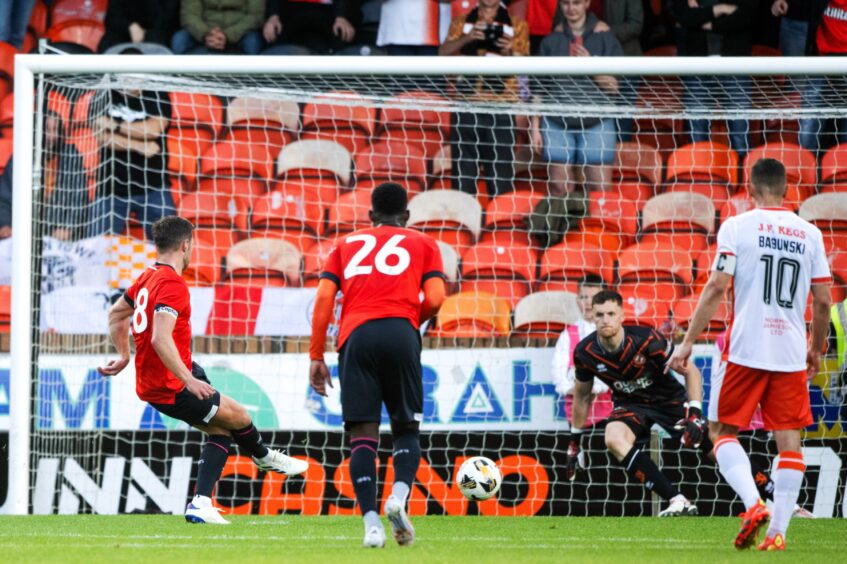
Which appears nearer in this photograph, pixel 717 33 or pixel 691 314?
pixel 691 314

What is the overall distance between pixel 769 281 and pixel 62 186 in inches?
242

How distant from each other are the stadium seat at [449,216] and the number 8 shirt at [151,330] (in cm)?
417

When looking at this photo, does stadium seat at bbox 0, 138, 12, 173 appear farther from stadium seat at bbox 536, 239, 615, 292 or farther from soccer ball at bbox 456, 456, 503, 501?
soccer ball at bbox 456, 456, 503, 501

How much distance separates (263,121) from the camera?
462 inches

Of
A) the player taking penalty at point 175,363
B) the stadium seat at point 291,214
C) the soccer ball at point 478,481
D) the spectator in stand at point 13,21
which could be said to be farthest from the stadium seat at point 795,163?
the spectator in stand at point 13,21

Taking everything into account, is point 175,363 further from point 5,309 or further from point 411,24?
point 411,24

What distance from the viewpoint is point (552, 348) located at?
9.27 m

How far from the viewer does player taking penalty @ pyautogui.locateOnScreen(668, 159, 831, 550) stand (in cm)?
574

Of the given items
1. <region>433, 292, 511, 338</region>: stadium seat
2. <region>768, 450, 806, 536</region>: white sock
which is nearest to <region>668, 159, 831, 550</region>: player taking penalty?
<region>768, 450, 806, 536</region>: white sock

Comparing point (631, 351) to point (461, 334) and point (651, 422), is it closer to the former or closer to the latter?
point (651, 422)

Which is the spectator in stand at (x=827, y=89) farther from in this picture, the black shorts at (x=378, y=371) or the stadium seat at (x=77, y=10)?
the stadium seat at (x=77, y=10)

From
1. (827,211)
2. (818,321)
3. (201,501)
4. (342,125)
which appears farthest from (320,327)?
(342,125)

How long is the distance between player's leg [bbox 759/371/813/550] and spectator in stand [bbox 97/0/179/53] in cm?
829

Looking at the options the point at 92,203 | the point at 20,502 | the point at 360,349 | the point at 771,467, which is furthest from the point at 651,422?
the point at 92,203
